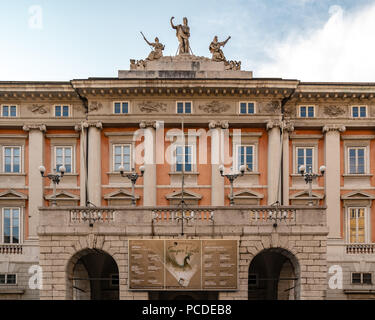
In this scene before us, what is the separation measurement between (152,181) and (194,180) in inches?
119

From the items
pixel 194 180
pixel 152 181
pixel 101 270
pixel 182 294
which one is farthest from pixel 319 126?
pixel 101 270

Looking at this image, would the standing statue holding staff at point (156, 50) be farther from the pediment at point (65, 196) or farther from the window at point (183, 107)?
the pediment at point (65, 196)

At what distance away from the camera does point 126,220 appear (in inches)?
953

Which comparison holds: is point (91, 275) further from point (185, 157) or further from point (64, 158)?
point (185, 157)

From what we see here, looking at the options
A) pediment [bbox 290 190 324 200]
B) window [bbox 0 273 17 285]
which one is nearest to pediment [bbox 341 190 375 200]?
pediment [bbox 290 190 324 200]

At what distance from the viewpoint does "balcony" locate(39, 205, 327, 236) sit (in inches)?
944

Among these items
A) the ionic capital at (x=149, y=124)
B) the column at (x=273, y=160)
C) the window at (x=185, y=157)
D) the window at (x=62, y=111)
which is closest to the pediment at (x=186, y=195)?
the window at (x=185, y=157)

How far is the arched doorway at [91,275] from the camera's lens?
965 inches

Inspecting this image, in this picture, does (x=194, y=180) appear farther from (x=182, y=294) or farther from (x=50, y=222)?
(x=50, y=222)

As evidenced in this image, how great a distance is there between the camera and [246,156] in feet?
121

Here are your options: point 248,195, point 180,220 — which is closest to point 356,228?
point 248,195

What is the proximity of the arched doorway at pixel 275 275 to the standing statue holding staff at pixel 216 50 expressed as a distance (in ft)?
51.1

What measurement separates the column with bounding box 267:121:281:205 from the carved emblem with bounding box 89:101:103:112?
39.6 ft

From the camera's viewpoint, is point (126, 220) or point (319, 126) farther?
point (319, 126)
